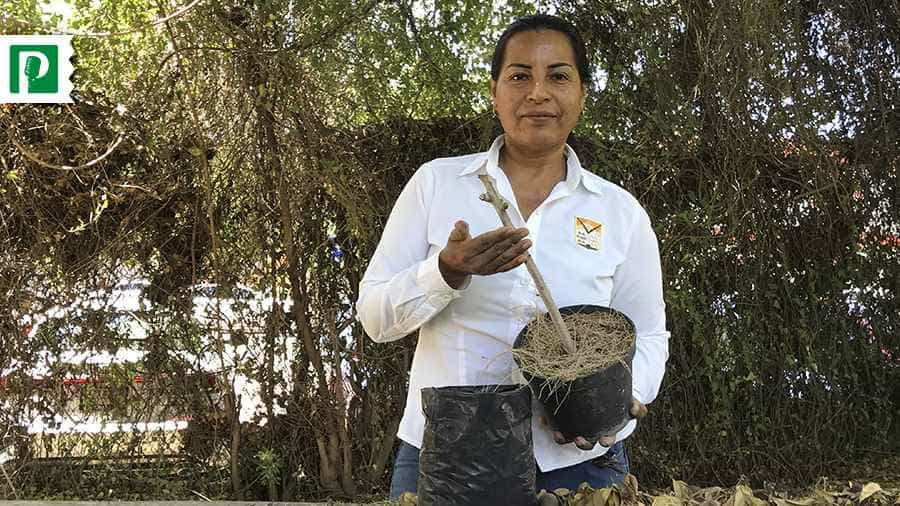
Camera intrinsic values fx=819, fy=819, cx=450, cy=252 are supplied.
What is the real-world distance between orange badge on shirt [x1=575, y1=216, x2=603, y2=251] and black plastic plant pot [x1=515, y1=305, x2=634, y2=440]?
236 millimetres

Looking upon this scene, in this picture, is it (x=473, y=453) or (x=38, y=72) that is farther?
(x=38, y=72)

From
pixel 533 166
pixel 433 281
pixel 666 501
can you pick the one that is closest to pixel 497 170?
pixel 533 166

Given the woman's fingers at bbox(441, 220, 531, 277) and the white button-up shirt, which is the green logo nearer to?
the white button-up shirt

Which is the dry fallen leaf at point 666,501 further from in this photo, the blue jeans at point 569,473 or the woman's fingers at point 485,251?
the woman's fingers at point 485,251

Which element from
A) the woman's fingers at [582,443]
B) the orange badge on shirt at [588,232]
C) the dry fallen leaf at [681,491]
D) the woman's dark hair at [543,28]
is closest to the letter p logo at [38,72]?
the woman's dark hair at [543,28]

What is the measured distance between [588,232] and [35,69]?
3.06 m

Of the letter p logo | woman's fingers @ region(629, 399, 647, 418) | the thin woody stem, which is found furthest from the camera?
the letter p logo

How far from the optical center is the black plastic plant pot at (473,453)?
1.18 m

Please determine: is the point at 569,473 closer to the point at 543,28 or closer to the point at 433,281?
the point at 433,281

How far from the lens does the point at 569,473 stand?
56.8 inches

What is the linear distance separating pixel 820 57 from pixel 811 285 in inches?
41.7

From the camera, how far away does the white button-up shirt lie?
143 centimetres

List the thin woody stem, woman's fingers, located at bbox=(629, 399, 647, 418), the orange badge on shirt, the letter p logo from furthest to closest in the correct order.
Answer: the letter p logo < the orange badge on shirt < woman's fingers, located at bbox=(629, 399, 647, 418) < the thin woody stem

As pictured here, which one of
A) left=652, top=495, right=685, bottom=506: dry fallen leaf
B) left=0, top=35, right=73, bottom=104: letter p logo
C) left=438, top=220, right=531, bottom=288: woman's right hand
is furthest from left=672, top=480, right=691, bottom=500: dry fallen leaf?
left=0, top=35, right=73, bottom=104: letter p logo
